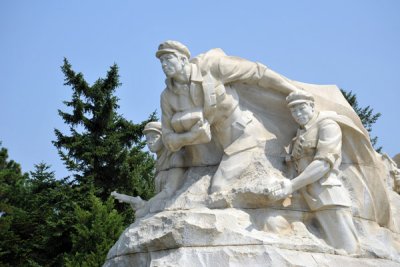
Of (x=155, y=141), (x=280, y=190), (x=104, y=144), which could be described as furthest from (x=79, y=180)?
(x=280, y=190)

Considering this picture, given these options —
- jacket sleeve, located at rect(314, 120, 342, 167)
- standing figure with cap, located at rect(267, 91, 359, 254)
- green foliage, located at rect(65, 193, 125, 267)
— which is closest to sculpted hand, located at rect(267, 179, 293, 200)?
standing figure with cap, located at rect(267, 91, 359, 254)

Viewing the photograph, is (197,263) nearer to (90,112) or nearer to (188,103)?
(188,103)

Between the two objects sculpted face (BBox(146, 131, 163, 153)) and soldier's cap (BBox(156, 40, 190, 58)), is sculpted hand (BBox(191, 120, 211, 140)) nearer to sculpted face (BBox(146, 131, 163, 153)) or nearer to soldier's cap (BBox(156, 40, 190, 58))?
soldier's cap (BBox(156, 40, 190, 58))

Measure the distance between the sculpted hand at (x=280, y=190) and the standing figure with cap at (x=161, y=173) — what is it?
142 cm

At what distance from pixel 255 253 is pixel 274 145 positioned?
5.32ft

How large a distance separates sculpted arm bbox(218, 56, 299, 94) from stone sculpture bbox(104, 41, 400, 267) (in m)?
0.01

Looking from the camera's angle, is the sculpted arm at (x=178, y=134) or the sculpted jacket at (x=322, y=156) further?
the sculpted arm at (x=178, y=134)

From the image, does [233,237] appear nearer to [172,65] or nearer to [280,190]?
[280,190]

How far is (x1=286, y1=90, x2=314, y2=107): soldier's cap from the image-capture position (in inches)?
302

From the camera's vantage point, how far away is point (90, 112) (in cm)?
1991

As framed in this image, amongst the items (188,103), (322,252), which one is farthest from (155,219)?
(322,252)

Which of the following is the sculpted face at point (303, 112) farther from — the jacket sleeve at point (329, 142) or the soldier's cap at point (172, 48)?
the soldier's cap at point (172, 48)

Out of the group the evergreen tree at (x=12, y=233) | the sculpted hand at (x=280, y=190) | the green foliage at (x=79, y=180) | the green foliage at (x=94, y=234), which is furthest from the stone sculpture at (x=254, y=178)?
the evergreen tree at (x=12, y=233)

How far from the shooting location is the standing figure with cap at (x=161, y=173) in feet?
26.6
